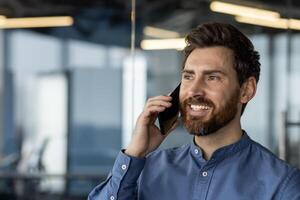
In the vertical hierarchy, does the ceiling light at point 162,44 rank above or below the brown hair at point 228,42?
above

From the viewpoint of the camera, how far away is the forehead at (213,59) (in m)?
1.79

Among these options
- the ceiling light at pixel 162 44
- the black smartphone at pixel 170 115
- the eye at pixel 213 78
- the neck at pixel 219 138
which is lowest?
the neck at pixel 219 138

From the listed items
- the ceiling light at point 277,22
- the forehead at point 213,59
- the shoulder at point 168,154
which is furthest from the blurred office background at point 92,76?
the forehead at point 213,59

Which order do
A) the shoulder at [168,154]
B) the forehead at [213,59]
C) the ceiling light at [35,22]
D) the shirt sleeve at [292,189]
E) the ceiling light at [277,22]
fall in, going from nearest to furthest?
1. the shirt sleeve at [292,189]
2. the forehead at [213,59]
3. the shoulder at [168,154]
4. the ceiling light at [277,22]
5. the ceiling light at [35,22]

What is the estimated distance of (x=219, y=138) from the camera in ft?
5.96

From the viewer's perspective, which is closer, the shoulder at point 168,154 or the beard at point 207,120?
the beard at point 207,120

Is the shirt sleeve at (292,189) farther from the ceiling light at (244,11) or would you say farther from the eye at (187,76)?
the ceiling light at (244,11)

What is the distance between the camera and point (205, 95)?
175 centimetres

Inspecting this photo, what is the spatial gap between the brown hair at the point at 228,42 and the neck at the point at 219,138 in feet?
0.38

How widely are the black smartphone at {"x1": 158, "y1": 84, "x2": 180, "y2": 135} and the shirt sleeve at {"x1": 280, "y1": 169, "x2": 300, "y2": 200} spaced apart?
328mm

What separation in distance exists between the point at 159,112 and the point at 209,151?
0.52ft

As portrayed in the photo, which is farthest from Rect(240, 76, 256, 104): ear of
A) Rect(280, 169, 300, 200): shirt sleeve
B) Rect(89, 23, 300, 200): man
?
Rect(280, 169, 300, 200): shirt sleeve

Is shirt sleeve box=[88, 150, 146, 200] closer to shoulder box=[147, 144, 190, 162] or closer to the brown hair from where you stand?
shoulder box=[147, 144, 190, 162]

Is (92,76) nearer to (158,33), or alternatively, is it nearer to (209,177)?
(158,33)
